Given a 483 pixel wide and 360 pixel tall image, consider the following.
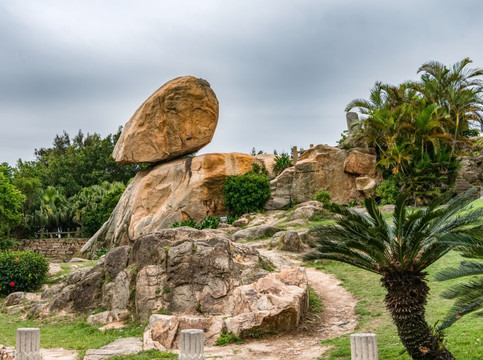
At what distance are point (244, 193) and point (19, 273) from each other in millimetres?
12516

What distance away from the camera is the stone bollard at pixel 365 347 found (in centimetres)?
596

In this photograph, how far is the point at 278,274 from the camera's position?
13.1 meters

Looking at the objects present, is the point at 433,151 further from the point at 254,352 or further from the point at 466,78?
the point at 254,352

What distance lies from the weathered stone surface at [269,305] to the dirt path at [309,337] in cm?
30

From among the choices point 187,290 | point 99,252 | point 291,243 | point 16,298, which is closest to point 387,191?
point 291,243

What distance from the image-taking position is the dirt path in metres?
9.59

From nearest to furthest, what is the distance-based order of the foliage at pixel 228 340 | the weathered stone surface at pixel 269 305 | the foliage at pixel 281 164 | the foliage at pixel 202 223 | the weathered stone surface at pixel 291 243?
1. the foliage at pixel 228 340
2. the weathered stone surface at pixel 269 305
3. the weathered stone surface at pixel 291 243
4. the foliage at pixel 202 223
5. the foliage at pixel 281 164

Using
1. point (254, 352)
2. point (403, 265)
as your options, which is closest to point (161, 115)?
point (254, 352)

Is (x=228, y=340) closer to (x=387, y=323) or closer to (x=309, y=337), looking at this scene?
(x=309, y=337)

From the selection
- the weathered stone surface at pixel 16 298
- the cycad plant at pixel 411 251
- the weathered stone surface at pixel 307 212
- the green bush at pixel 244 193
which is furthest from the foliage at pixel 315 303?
the green bush at pixel 244 193

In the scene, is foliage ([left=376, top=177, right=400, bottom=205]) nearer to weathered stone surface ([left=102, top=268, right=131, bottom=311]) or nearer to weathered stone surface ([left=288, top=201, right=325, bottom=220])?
weathered stone surface ([left=288, top=201, right=325, bottom=220])

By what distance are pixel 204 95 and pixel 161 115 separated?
2.74m

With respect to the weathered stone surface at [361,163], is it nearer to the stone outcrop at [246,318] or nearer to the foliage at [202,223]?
the foliage at [202,223]

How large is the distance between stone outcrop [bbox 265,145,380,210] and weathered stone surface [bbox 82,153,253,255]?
8.36 feet
